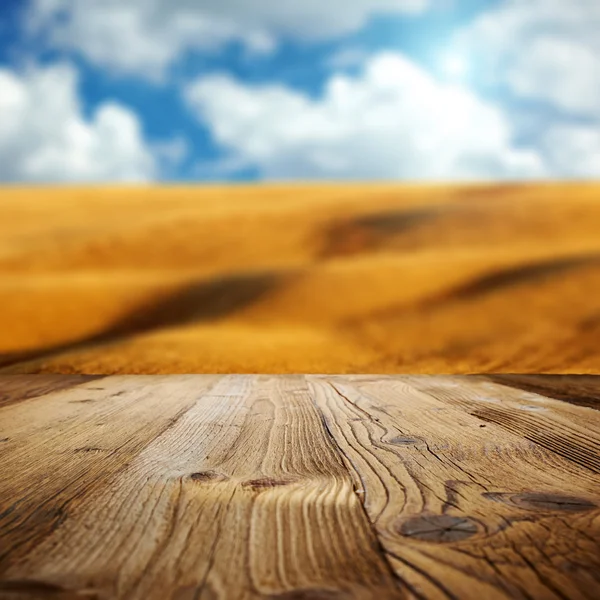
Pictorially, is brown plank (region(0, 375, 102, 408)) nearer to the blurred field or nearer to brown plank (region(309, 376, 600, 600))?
brown plank (region(309, 376, 600, 600))

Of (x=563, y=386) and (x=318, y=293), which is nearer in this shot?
(x=563, y=386)

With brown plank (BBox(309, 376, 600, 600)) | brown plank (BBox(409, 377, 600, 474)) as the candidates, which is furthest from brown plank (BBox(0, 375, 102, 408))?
brown plank (BBox(409, 377, 600, 474))

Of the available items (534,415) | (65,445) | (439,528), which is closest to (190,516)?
(439,528)

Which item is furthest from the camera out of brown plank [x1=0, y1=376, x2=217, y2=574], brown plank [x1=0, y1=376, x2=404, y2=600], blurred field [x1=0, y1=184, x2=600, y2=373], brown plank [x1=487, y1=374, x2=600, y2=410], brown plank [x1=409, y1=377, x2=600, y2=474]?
blurred field [x1=0, y1=184, x2=600, y2=373]

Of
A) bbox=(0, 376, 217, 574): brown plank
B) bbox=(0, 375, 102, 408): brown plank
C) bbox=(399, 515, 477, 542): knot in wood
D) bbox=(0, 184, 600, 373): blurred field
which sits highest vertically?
bbox=(0, 184, 600, 373): blurred field

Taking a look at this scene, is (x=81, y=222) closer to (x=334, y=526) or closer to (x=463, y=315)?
(x=463, y=315)

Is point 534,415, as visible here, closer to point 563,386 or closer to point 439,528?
point 563,386
